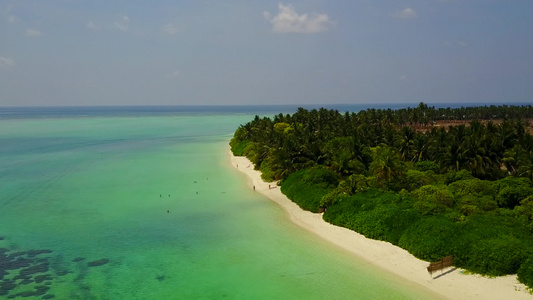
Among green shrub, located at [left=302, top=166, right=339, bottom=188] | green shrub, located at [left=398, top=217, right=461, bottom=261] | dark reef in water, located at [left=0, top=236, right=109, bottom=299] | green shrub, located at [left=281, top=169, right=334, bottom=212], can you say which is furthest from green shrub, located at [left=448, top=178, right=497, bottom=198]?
dark reef in water, located at [left=0, top=236, right=109, bottom=299]

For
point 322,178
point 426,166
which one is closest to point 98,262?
point 322,178

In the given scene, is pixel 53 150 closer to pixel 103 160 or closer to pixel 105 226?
pixel 103 160

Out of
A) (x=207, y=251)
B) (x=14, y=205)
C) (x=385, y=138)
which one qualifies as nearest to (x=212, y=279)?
(x=207, y=251)

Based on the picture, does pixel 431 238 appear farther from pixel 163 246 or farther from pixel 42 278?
pixel 42 278

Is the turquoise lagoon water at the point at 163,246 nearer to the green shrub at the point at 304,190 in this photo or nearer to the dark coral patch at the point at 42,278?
the dark coral patch at the point at 42,278

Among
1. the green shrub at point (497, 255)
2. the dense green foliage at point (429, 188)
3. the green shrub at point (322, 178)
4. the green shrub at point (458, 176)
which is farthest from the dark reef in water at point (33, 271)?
the green shrub at point (458, 176)
